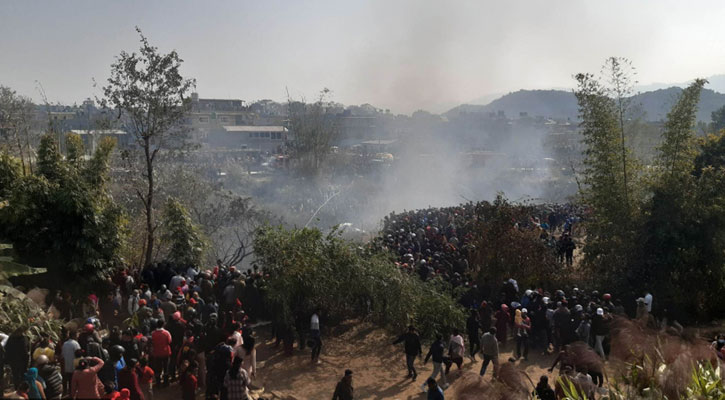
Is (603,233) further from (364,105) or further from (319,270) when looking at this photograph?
(364,105)

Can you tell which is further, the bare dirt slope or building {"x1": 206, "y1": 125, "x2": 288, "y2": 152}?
building {"x1": 206, "y1": 125, "x2": 288, "y2": 152}

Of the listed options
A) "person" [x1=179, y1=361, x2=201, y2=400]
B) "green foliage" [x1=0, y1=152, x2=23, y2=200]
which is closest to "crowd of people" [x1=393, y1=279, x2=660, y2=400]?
"person" [x1=179, y1=361, x2=201, y2=400]

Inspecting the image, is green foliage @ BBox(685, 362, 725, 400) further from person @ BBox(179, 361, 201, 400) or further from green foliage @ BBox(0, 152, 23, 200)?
green foliage @ BBox(0, 152, 23, 200)

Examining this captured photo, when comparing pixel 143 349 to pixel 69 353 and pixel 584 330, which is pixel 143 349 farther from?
pixel 584 330

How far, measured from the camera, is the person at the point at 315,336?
35.3ft

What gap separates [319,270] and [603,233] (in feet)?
27.4

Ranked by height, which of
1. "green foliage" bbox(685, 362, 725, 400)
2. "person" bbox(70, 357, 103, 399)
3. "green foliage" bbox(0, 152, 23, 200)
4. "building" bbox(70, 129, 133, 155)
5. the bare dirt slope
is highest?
"building" bbox(70, 129, 133, 155)

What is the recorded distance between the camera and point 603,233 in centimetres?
1541

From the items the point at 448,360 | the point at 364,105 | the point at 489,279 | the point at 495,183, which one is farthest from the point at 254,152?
the point at 364,105

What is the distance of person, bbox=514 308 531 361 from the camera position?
1160 centimetres

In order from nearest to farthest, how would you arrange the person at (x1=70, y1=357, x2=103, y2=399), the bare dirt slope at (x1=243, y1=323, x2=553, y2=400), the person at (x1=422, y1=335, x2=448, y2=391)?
the person at (x1=70, y1=357, x2=103, y2=399) < the person at (x1=422, y1=335, x2=448, y2=391) < the bare dirt slope at (x1=243, y1=323, x2=553, y2=400)

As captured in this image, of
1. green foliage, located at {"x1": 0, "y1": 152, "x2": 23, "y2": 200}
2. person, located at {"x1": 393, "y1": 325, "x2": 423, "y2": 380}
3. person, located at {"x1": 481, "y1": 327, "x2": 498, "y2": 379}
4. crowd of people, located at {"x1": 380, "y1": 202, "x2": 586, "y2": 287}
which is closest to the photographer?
person, located at {"x1": 481, "y1": 327, "x2": 498, "y2": 379}

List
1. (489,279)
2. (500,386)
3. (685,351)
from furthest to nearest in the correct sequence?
(489,279) < (685,351) < (500,386)

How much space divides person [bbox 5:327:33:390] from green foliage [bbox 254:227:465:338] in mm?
4333
